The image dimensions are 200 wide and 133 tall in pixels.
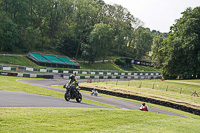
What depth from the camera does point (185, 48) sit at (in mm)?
51281

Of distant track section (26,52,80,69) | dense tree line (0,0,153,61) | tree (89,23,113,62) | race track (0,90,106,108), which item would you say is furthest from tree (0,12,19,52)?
race track (0,90,106,108)

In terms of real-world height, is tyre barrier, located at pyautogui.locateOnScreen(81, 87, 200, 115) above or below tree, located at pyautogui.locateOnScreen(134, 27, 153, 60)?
below

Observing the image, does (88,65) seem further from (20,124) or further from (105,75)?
(20,124)

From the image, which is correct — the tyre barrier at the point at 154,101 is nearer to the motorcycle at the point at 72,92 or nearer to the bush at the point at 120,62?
the motorcycle at the point at 72,92

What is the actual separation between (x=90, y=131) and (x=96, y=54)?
78.6m

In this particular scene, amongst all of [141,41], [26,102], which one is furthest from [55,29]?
[26,102]

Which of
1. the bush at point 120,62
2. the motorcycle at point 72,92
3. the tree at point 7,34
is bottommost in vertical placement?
the motorcycle at point 72,92

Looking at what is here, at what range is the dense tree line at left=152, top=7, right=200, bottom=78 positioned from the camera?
50.6m

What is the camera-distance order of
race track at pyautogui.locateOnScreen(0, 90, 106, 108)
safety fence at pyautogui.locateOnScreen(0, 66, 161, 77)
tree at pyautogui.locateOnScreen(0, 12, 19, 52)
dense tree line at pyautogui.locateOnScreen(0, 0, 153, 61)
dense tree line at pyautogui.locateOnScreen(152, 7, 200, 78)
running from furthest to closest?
1. dense tree line at pyautogui.locateOnScreen(0, 0, 153, 61)
2. tree at pyautogui.locateOnScreen(0, 12, 19, 52)
3. dense tree line at pyautogui.locateOnScreen(152, 7, 200, 78)
4. safety fence at pyautogui.locateOnScreen(0, 66, 161, 77)
5. race track at pyautogui.locateOnScreen(0, 90, 106, 108)

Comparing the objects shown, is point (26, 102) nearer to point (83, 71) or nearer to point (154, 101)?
point (154, 101)

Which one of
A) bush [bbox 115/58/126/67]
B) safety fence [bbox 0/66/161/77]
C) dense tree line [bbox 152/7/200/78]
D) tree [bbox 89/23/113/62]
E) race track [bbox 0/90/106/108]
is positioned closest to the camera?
race track [bbox 0/90/106/108]

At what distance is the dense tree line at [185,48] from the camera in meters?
50.6

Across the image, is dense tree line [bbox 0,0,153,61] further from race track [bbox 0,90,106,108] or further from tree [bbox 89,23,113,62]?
race track [bbox 0,90,106,108]

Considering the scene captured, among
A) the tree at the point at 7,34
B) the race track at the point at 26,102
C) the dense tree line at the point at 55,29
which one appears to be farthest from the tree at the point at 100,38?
the race track at the point at 26,102
